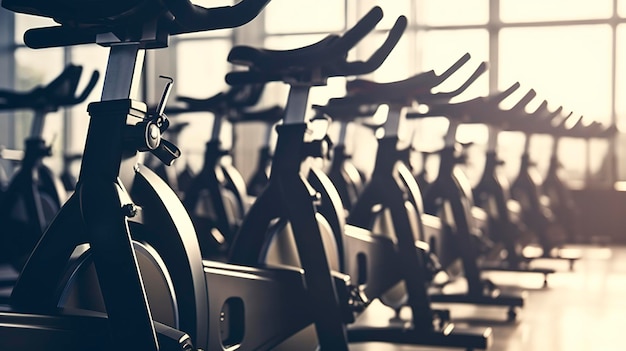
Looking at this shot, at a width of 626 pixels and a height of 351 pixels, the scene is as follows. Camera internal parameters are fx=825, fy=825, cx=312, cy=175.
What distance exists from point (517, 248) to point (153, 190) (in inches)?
146

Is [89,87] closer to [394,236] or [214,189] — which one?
[214,189]

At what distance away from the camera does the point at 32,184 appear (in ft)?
11.5

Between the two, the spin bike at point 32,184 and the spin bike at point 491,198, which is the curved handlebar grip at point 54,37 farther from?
the spin bike at point 491,198

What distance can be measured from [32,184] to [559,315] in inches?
91.1

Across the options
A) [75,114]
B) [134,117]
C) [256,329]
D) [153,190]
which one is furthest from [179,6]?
[75,114]

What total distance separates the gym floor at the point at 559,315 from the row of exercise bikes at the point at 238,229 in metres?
0.11

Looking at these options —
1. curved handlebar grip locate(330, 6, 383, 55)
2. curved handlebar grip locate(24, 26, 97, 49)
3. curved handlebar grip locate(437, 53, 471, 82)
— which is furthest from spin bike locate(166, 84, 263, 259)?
curved handlebar grip locate(24, 26, 97, 49)

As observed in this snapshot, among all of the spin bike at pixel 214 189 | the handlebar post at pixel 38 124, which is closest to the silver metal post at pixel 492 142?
the spin bike at pixel 214 189

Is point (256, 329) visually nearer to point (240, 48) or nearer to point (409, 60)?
point (240, 48)

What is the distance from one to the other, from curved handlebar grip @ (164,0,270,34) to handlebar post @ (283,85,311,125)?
2.47 ft

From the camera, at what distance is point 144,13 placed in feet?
4.56

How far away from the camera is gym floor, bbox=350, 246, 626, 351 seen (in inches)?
112

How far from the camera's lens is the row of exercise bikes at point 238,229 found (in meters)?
1.39

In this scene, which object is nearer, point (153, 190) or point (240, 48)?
point (153, 190)
